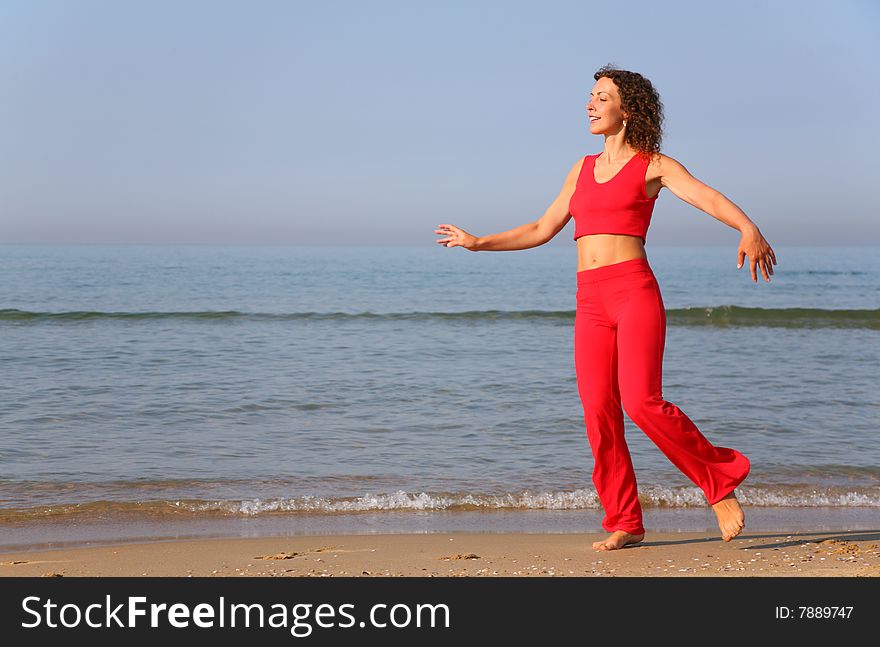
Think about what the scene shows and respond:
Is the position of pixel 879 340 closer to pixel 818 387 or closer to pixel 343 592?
pixel 818 387

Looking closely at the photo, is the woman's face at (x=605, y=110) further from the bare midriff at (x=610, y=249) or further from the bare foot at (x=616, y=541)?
the bare foot at (x=616, y=541)

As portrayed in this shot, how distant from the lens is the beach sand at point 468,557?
4352mm

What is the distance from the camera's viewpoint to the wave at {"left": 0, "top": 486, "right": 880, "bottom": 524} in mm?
5883

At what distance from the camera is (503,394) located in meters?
9.97

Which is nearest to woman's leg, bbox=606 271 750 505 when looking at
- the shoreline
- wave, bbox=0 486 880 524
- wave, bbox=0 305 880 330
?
the shoreline

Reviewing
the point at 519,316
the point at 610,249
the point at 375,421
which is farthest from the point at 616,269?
the point at 519,316

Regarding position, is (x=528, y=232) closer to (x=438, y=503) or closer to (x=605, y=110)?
(x=605, y=110)

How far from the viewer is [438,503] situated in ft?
20.1

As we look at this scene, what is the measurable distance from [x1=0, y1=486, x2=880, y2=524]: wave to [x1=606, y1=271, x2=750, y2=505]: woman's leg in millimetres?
1847

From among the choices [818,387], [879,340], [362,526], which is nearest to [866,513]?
[362,526]

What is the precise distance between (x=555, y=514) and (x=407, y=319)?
46.9 feet

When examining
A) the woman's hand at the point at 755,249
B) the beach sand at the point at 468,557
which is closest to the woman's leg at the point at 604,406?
the beach sand at the point at 468,557

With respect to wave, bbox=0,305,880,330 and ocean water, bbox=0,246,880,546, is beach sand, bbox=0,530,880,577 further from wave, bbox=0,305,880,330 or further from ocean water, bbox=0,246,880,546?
wave, bbox=0,305,880,330

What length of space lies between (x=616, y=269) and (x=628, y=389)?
1.82 feet
